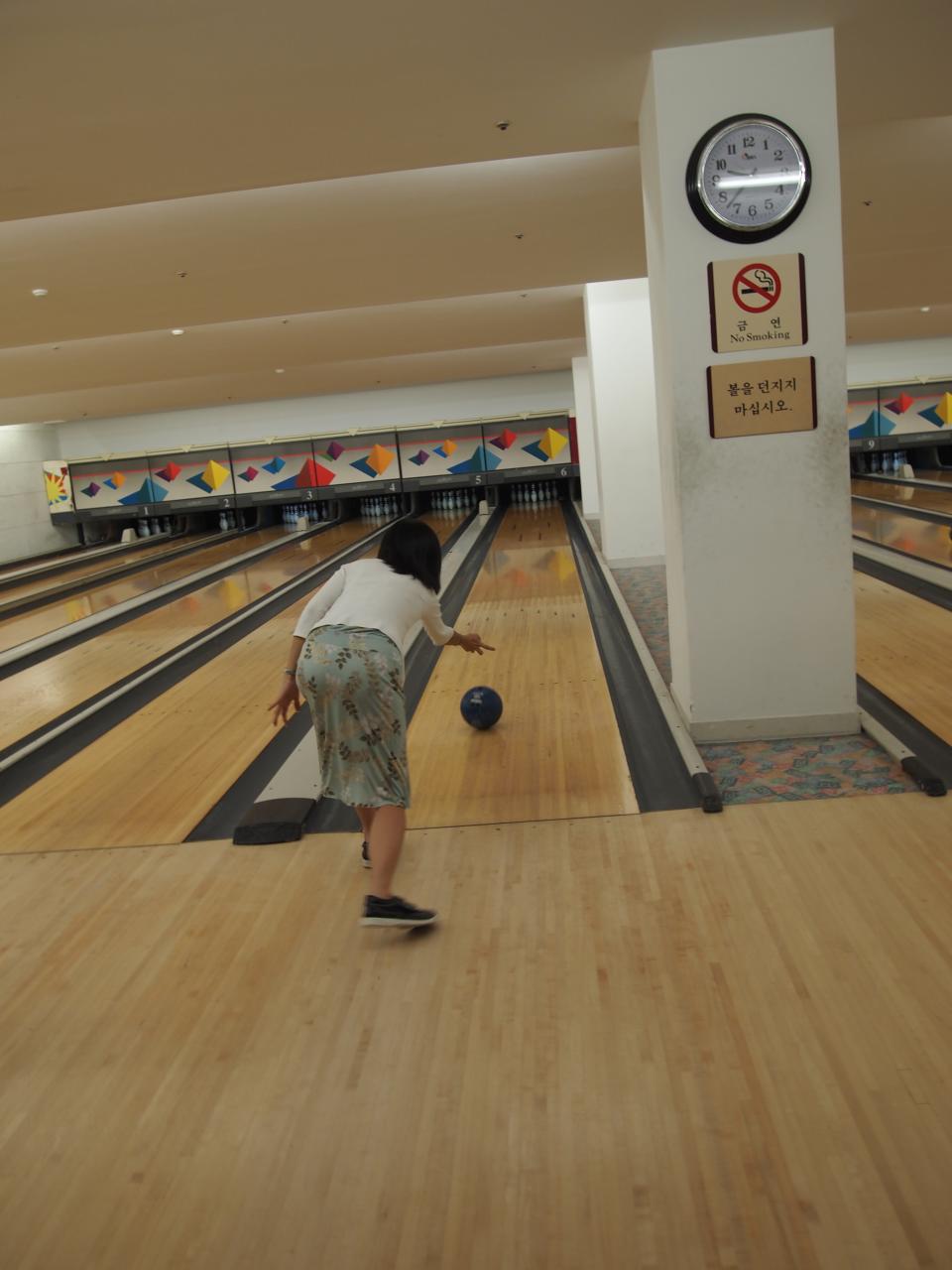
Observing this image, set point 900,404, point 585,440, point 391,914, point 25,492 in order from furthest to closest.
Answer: point 25,492 < point 900,404 < point 585,440 < point 391,914

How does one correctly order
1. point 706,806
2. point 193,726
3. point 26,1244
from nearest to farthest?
point 26,1244 < point 706,806 < point 193,726

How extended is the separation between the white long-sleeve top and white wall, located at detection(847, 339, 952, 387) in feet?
44.2

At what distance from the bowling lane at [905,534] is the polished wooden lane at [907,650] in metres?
1.10

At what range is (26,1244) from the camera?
5.98ft

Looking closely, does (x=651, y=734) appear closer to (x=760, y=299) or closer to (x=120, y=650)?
(x=760, y=299)

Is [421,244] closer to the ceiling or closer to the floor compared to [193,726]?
closer to the ceiling

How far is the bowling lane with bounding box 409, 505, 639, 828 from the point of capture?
3762 millimetres

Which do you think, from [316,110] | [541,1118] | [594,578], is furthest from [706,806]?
[594,578]

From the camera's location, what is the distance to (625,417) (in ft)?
29.1

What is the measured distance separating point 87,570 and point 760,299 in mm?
10730

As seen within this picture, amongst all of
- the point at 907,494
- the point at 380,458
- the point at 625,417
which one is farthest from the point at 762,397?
the point at 380,458

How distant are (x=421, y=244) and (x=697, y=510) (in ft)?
9.94

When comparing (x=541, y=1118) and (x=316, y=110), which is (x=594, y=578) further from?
(x=541, y=1118)

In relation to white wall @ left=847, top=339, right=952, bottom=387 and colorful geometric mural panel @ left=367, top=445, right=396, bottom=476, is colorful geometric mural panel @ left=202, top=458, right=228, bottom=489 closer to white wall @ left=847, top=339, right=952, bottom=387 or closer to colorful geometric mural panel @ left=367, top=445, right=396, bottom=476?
colorful geometric mural panel @ left=367, top=445, right=396, bottom=476
